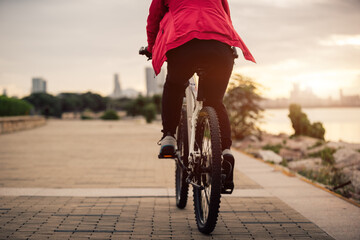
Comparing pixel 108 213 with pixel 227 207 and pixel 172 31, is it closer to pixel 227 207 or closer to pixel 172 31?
pixel 227 207

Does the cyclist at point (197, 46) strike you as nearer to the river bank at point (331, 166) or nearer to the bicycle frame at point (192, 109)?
the bicycle frame at point (192, 109)

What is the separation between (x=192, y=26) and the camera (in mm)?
2467

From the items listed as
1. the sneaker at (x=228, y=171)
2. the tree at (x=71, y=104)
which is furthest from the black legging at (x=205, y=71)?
the tree at (x=71, y=104)

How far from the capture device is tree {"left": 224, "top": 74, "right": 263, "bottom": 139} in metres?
13.2

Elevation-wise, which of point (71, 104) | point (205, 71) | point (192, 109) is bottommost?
point (192, 109)

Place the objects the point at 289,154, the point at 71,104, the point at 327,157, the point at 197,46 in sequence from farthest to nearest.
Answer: the point at 71,104 < the point at 289,154 < the point at 327,157 < the point at 197,46

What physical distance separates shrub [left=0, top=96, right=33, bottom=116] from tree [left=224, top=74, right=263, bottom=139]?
48.8ft

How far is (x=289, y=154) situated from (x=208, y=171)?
7.67 meters

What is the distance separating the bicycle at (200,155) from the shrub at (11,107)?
2137 centimetres

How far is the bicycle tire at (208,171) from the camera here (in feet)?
8.25

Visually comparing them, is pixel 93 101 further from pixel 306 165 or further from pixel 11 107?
pixel 306 165

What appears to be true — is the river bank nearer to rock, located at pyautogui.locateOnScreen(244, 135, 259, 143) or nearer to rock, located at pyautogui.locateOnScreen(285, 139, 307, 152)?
rock, located at pyautogui.locateOnScreen(285, 139, 307, 152)

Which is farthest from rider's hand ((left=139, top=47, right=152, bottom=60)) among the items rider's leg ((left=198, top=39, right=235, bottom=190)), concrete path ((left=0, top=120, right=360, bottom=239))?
concrete path ((left=0, top=120, right=360, bottom=239))

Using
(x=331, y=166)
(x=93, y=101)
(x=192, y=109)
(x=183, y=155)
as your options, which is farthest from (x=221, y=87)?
(x=93, y=101)
